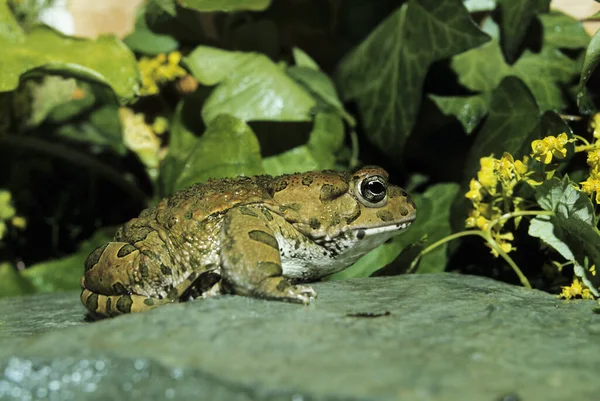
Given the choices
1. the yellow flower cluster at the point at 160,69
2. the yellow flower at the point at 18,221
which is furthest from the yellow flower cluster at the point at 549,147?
the yellow flower at the point at 18,221

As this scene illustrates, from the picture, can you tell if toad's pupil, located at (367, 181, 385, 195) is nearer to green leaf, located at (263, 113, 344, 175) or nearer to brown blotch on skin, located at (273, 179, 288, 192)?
brown blotch on skin, located at (273, 179, 288, 192)

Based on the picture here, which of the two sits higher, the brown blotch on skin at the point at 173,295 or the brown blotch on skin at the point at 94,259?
the brown blotch on skin at the point at 94,259

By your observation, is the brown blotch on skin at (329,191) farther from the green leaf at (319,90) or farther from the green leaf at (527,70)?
the green leaf at (527,70)

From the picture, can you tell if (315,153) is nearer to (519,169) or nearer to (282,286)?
(519,169)

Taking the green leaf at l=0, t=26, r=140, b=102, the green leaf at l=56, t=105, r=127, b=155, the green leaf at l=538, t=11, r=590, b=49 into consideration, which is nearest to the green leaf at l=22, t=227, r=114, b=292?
the green leaf at l=56, t=105, r=127, b=155

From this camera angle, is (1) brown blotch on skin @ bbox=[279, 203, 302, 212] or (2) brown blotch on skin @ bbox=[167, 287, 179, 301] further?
(1) brown blotch on skin @ bbox=[279, 203, 302, 212]

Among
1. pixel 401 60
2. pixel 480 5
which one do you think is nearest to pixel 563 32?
pixel 480 5
